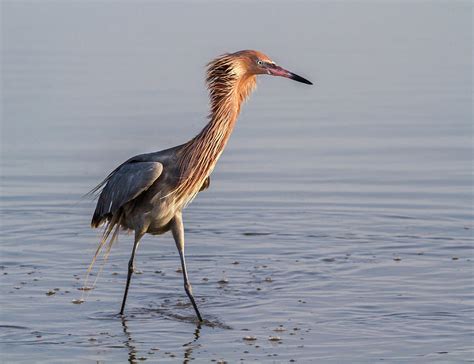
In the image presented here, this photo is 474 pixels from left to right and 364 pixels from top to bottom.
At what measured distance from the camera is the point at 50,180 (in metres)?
12.7

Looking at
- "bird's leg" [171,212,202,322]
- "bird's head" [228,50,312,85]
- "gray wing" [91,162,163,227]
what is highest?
"bird's head" [228,50,312,85]

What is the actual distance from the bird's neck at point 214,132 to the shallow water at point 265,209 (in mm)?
1038

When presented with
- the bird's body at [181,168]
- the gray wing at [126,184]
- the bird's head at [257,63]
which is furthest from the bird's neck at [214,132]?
the gray wing at [126,184]

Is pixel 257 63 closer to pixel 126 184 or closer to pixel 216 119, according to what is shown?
pixel 216 119

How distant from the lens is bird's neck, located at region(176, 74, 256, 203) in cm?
852

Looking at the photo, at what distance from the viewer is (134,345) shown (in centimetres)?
769

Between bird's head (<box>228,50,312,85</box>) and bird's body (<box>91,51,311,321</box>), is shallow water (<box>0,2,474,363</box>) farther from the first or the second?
bird's head (<box>228,50,312,85</box>)

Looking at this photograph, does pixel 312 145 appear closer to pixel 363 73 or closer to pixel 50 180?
pixel 50 180

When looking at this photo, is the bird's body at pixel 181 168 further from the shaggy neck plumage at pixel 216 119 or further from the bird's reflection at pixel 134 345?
the bird's reflection at pixel 134 345

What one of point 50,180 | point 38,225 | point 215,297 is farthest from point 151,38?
point 215,297

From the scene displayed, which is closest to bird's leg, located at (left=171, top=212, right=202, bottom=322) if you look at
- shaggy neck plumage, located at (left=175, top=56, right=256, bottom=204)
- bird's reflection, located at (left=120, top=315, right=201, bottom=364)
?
shaggy neck plumage, located at (left=175, top=56, right=256, bottom=204)

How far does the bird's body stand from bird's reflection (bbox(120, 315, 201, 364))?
1.32 feet

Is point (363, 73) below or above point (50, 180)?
above

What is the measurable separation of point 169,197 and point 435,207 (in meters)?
4.07
